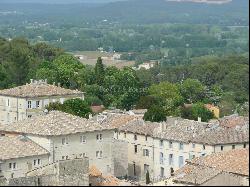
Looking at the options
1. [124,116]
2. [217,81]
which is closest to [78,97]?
[124,116]

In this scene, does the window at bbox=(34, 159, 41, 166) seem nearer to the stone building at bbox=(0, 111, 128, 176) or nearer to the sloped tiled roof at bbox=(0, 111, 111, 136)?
the stone building at bbox=(0, 111, 128, 176)

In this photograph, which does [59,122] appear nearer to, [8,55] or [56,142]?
[56,142]

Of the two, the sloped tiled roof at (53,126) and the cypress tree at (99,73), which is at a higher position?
the sloped tiled roof at (53,126)

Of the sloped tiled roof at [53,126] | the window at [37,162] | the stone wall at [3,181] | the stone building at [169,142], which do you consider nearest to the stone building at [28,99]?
the stone building at [169,142]

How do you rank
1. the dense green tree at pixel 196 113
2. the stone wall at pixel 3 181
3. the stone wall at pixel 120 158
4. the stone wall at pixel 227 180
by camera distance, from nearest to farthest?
the stone wall at pixel 227 180, the stone wall at pixel 3 181, the stone wall at pixel 120 158, the dense green tree at pixel 196 113

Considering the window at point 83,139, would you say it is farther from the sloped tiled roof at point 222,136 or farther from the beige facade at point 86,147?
the sloped tiled roof at point 222,136

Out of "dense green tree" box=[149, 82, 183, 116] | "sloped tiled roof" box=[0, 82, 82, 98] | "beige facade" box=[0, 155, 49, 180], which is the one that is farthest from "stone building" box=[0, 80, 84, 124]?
"beige facade" box=[0, 155, 49, 180]

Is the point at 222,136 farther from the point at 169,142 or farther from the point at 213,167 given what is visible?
the point at 213,167
